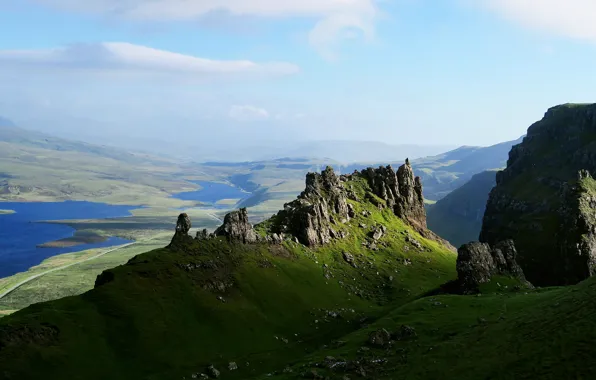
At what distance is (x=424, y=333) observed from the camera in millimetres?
80000

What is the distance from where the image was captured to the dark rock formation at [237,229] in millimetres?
129250

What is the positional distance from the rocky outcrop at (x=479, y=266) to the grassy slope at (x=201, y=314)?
20941 millimetres

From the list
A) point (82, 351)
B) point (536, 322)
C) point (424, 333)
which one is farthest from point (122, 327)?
point (536, 322)

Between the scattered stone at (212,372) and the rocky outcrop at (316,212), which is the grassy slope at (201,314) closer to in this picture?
the scattered stone at (212,372)

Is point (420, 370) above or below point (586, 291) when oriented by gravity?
below

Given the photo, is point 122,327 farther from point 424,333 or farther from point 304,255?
point 304,255

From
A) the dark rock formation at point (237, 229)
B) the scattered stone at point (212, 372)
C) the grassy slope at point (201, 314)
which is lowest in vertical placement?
the scattered stone at point (212, 372)

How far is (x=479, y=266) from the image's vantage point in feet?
392

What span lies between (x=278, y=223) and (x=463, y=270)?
61.1 metres

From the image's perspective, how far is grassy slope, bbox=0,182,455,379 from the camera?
252ft

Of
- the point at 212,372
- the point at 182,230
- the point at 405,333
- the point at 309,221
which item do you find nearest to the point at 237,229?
the point at 182,230

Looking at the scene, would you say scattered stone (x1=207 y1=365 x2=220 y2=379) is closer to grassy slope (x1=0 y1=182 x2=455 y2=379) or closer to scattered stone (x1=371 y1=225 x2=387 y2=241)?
grassy slope (x1=0 y1=182 x2=455 y2=379)

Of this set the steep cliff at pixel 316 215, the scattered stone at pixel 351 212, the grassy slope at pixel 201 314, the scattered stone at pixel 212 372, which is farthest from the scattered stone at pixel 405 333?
the scattered stone at pixel 351 212

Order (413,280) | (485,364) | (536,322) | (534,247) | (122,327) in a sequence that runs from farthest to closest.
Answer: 1. (534,247)
2. (413,280)
3. (122,327)
4. (536,322)
5. (485,364)
